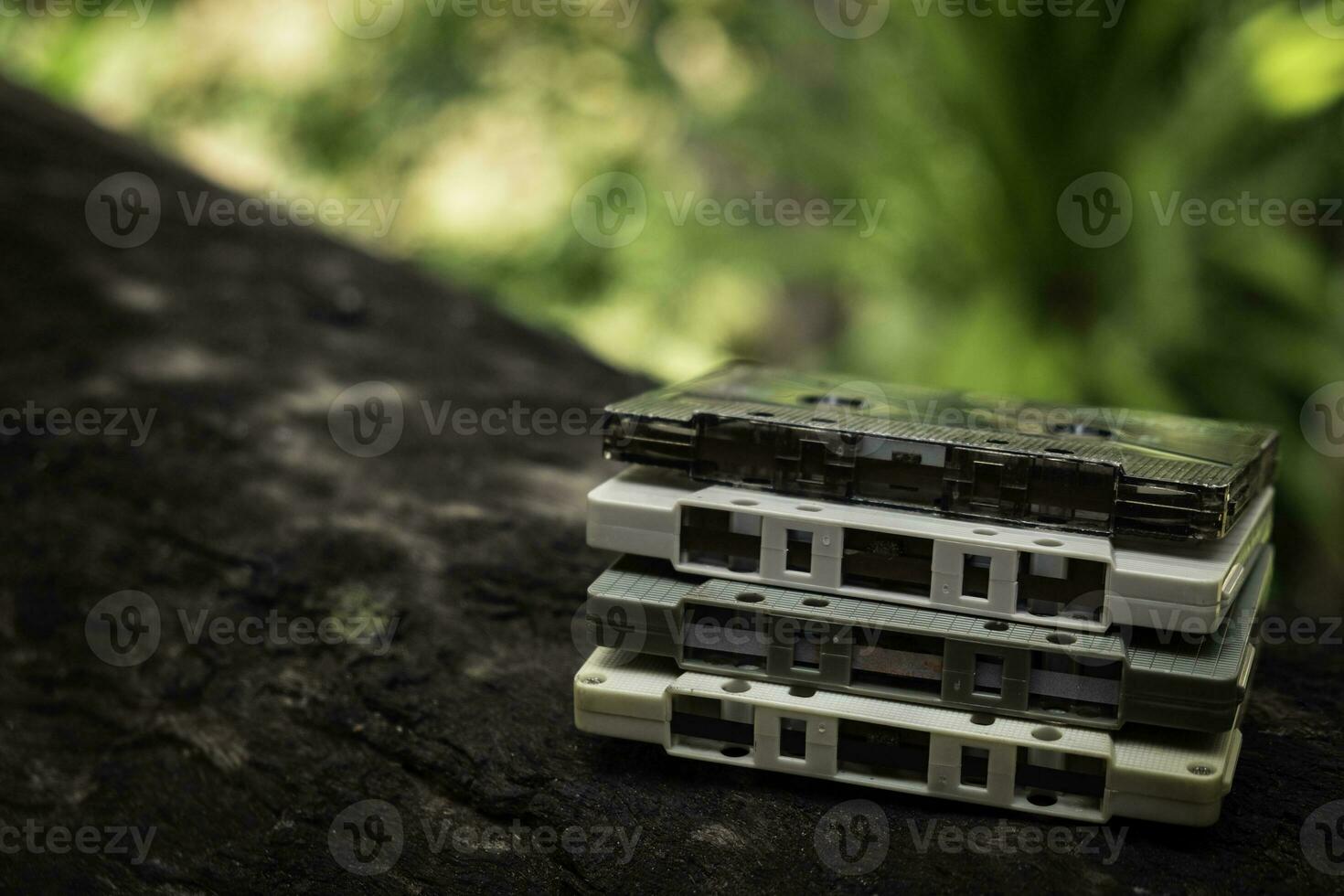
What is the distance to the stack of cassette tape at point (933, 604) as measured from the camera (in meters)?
1.17

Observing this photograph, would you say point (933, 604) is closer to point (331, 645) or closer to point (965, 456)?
point (965, 456)

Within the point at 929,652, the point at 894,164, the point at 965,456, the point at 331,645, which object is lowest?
the point at 331,645

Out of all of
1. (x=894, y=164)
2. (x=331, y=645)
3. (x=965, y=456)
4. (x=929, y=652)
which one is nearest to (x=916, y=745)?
(x=929, y=652)

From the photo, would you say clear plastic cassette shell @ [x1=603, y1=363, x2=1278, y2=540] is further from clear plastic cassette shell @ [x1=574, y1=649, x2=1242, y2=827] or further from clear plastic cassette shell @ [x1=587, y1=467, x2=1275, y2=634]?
clear plastic cassette shell @ [x1=574, y1=649, x2=1242, y2=827]

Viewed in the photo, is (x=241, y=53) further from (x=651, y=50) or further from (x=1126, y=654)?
(x=1126, y=654)

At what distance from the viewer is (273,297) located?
2549 mm

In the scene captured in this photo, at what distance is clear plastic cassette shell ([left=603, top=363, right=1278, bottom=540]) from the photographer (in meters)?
1.21

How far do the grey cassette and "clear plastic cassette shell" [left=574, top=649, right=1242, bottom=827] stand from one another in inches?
0.9

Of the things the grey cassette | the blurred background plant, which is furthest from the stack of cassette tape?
the blurred background plant

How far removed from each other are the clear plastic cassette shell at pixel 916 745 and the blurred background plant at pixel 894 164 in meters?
1.77

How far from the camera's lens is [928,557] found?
1.23 m

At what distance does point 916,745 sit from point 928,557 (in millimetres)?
191

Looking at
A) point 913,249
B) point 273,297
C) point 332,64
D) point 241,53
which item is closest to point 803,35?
point 913,249

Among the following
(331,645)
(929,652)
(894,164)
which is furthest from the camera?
(894,164)
